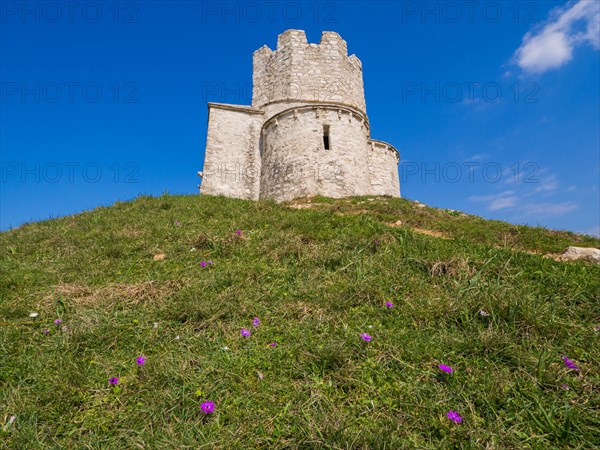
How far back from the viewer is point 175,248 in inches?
236

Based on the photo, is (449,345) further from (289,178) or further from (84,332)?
(289,178)

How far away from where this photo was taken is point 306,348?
3.02 metres

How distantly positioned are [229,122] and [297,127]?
5754 millimetres

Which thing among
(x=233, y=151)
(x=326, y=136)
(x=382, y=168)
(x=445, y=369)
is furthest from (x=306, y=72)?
(x=445, y=369)

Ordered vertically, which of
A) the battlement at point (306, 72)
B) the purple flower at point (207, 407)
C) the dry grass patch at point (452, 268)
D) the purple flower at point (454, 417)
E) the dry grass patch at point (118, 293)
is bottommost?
the purple flower at point (454, 417)

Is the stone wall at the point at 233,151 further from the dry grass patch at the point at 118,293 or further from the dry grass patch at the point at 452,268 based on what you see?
the dry grass patch at the point at 452,268

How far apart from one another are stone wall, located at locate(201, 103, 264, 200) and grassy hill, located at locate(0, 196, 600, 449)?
13.9 m

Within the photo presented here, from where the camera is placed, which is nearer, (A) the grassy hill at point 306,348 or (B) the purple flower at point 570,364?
(A) the grassy hill at point 306,348

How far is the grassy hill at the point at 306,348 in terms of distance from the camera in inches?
89.0

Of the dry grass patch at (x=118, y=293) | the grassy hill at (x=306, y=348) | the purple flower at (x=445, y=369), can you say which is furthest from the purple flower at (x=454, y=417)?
the dry grass patch at (x=118, y=293)

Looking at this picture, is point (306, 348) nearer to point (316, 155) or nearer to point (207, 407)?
point (207, 407)

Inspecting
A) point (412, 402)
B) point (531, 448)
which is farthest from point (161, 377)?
point (531, 448)

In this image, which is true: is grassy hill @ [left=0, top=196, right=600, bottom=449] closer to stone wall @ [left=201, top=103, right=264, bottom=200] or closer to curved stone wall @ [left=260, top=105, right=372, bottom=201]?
curved stone wall @ [left=260, top=105, right=372, bottom=201]

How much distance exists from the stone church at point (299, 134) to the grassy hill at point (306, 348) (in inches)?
432
